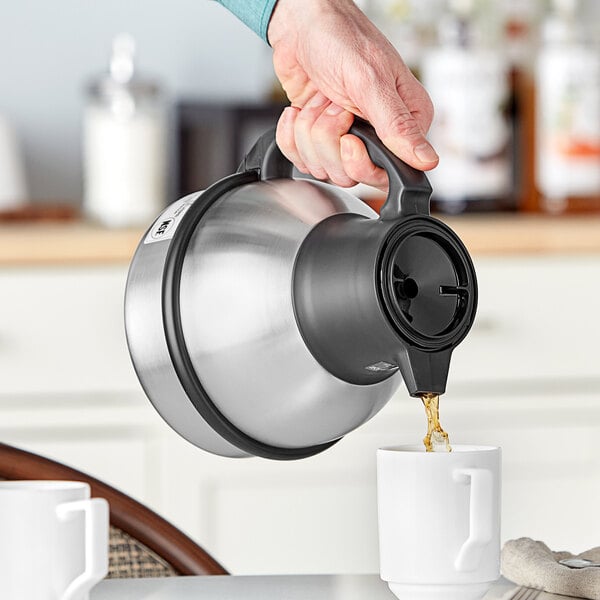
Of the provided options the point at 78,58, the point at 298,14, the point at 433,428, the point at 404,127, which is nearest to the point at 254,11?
the point at 298,14

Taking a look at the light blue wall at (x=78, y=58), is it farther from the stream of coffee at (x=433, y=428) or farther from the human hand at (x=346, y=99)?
the stream of coffee at (x=433, y=428)

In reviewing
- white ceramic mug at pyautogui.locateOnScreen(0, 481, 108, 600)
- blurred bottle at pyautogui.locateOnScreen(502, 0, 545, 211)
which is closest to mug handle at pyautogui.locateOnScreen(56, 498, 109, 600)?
white ceramic mug at pyautogui.locateOnScreen(0, 481, 108, 600)

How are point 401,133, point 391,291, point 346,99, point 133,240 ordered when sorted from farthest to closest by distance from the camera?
point 133,240
point 346,99
point 401,133
point 391,291

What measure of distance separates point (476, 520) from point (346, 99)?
295mm

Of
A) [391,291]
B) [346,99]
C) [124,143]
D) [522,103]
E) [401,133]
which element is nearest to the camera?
[391,291]

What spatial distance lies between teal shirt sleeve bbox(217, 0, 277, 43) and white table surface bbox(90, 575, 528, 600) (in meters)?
0.41

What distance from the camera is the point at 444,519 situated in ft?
2.06

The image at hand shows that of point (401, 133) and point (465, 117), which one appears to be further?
point (465, 117)

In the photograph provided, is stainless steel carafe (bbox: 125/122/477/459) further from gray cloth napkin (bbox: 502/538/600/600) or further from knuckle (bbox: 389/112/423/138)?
gray cloth napkin (bbox: 502/538/600/600)

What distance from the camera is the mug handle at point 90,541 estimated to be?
62 cm

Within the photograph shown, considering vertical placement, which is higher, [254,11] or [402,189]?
[254,11]

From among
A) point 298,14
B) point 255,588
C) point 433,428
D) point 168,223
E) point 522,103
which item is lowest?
point 255,588

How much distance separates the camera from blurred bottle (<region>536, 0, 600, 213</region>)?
1.80 m

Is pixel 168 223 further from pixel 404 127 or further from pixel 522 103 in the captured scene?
pixel 522 103
